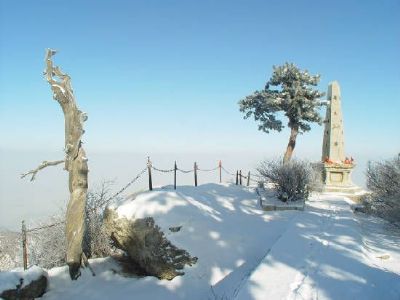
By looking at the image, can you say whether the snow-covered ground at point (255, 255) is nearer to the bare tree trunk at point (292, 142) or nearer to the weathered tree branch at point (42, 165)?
the weathered tree branch at point (42, 165)

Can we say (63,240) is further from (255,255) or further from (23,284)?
(255,255)

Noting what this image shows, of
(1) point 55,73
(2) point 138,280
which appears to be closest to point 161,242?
(2) point 138,280

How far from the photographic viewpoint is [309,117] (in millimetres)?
23797

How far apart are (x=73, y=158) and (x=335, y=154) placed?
1657 cm

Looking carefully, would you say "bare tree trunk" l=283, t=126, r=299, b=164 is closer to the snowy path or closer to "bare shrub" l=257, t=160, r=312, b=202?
"bare shrub" l=257, t=160, r=312, b=202

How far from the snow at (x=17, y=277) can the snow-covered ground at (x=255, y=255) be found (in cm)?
64

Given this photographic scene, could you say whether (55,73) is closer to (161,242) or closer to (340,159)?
(161,242)

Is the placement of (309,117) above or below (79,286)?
above

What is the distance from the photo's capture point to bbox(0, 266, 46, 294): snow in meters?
9.46

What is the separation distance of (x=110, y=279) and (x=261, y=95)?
1724cm

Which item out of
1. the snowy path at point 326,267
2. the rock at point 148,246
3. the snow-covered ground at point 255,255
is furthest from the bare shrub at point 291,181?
the rock at point 148,246

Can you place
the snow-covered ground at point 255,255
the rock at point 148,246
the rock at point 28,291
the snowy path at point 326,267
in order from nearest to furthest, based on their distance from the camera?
1. the snowy path at point 326,267
2. the snow-covered ground at point 255,255
3. the rock at point 28,291
4. the rock at point 148,246

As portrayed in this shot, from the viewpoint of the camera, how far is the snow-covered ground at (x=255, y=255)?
6.69 meters

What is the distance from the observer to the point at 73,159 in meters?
11.5
